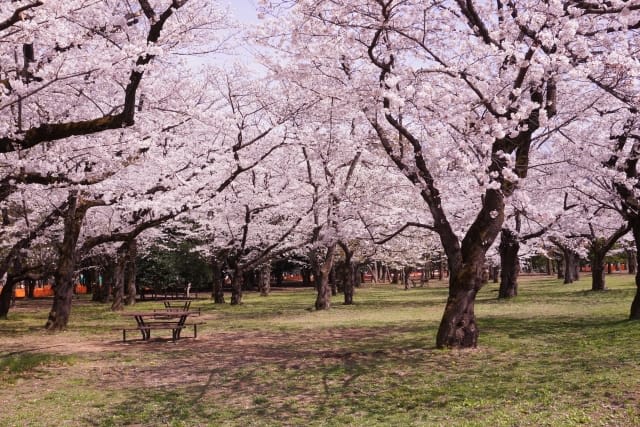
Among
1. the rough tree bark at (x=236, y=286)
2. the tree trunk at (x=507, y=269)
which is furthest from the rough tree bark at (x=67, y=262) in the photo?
→ the tree trunk at (x=507, y=269)

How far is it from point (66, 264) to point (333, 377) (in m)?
12.0

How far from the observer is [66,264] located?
19.0 meters

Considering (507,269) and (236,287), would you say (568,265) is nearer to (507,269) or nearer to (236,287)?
(507,269)

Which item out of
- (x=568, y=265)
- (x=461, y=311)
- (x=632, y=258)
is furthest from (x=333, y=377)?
(x=632, y=258)

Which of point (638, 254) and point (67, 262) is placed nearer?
point (638, 254)

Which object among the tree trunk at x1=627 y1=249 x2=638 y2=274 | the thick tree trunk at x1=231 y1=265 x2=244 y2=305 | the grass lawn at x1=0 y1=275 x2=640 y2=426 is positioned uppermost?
the tree trunk at x1=627 y1=249 x2=638 y2=274

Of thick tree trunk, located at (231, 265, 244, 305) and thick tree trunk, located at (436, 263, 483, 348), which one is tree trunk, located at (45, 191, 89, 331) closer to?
thick tree trunk, located at (436, 263, 483, 348)

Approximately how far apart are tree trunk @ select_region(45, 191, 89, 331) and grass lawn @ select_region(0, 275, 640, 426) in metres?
1.21

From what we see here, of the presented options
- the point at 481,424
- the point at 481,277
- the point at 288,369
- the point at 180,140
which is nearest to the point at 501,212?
the point at 481,277

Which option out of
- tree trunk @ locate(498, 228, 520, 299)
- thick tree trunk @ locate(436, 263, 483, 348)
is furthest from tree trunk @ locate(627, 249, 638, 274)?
thick tree trunk @ locate(436, 263, 483, 348)

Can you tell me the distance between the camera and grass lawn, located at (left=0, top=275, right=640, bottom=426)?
761 cm

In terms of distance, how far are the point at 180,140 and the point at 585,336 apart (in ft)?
44.3

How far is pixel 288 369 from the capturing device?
440 inches

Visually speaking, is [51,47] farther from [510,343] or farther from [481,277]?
[510,343]
